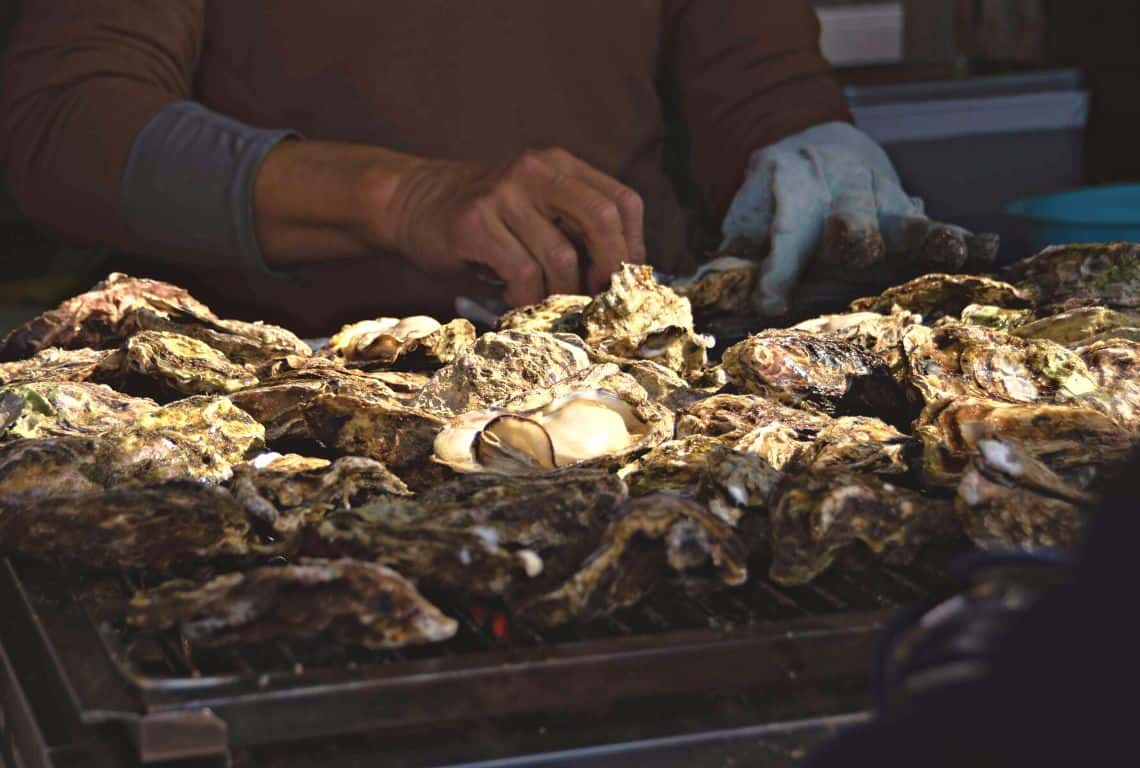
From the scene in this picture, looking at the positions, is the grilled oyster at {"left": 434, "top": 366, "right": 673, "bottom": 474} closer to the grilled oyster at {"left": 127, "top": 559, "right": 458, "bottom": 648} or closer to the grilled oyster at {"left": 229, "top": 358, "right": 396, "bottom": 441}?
the grilled oyster at {"left": 229, "top": 358, "right": 396, "bottom": 441}

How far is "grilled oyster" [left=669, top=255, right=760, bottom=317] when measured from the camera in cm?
167

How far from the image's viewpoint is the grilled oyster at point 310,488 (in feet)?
2.99

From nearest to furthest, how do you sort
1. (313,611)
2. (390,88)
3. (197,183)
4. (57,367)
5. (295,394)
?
(313,611)
(295,394)
(57,367)
(197,183)
(390,88)

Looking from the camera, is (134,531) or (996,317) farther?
(996,317)

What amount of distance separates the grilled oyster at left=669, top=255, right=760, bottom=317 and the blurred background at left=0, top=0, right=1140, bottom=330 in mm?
1568

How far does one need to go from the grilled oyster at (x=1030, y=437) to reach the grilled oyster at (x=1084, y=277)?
0.48m

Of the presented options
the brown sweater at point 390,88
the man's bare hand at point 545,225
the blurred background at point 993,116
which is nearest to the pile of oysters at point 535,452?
the man's bare hand at point 545,225

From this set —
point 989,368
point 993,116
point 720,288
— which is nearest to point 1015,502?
point 989,368

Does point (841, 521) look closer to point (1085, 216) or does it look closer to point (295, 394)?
point (295, 394)

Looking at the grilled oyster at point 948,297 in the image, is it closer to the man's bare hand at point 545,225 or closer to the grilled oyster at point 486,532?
the man's bare hand at point 545,225

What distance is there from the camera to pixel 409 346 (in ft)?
4.46

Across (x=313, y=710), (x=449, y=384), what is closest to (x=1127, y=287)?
(x=449, y=384)

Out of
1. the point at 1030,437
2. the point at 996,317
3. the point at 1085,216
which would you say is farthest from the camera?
the point at 1085,216

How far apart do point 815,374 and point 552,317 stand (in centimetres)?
38
